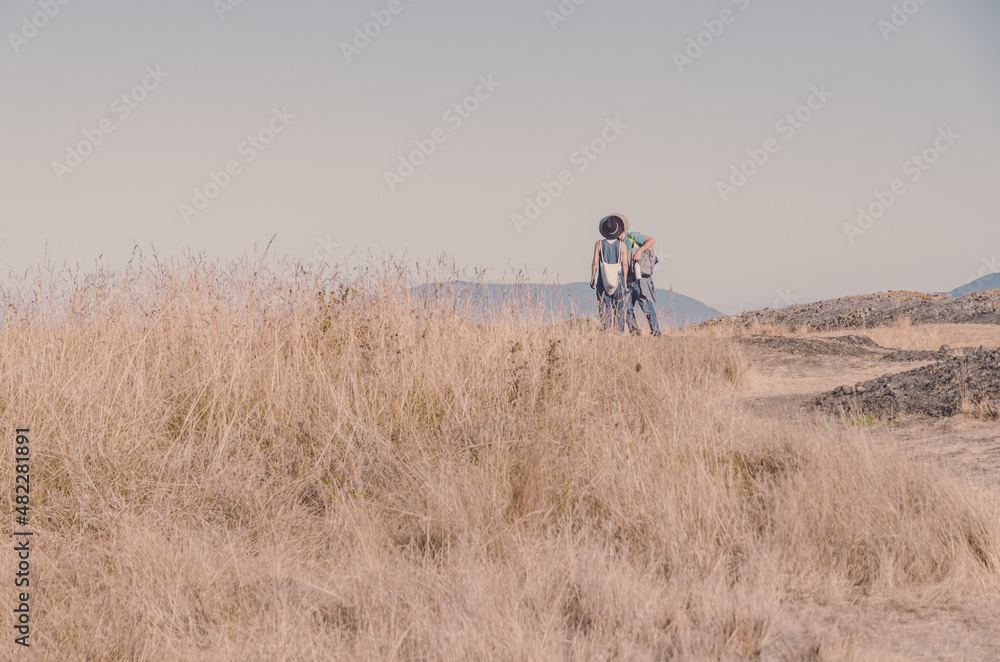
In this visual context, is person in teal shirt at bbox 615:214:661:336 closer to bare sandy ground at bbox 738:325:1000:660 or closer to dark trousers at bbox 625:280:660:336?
dark trousers at bbox 625:280:660:336

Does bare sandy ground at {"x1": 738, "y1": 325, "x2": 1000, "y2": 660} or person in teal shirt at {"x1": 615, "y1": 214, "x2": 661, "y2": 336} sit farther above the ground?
person in teal shirt at {"x1": 615, "y1": 214, "x2": 661, "y2": 336}

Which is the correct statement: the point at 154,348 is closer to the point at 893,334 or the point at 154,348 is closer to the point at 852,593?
the point at 852,593

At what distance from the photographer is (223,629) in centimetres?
230

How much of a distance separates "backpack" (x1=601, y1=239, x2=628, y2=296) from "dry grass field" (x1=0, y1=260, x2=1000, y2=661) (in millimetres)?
5777

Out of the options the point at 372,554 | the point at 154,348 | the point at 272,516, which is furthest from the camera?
the point at 154,348

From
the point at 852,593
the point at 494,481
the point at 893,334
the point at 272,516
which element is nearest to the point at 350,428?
the point at 272,516

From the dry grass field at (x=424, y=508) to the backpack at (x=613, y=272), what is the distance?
5.78m

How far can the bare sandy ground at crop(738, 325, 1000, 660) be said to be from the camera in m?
2.19

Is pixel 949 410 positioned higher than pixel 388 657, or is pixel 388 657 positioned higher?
pixel 949 410

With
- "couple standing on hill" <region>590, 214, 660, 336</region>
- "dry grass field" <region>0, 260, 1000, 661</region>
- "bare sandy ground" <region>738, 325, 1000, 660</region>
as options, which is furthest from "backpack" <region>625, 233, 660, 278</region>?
"dry grass field" <region>0, 260, 1000, 661</region>

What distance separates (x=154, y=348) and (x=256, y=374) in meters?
0.91

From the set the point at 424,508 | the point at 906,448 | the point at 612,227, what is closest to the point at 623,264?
the point at 612,227

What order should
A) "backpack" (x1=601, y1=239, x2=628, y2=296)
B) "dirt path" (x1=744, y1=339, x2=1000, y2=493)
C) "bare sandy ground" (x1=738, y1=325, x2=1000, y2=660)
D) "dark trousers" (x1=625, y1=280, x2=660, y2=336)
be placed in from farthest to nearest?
"dark trousers" (x1=625, y1=280, x2=660, y2=336)
"backpack" (x1=601, y1=239, x2=628, y2=296)
"dirt path" (x1=744, y1=339, x2=1000, y2=493)
"bare sandy ground" (x1=738, y1=325, x2=1000, y2=660)

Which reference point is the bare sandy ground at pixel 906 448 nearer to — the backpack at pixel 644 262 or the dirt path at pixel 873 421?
the dirt path at pixel 873 421
